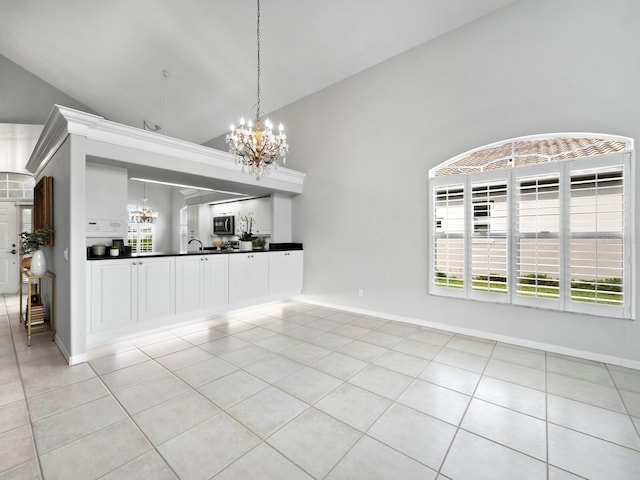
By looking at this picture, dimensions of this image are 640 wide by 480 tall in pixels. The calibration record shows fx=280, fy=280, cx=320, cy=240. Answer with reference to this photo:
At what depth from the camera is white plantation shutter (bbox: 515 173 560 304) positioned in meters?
3.19

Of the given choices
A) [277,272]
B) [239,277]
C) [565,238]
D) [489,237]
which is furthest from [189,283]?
[565,238]

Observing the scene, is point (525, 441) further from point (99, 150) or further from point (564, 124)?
point (99, 150)

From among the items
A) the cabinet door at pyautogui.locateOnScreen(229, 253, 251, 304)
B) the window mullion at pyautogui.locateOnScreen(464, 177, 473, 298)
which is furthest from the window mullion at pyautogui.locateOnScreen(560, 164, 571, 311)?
the cabinet door at pyautogui.locateOnScreen(229, 253, 251, 304)

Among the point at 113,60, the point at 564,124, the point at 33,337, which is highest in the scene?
the point at 113,60

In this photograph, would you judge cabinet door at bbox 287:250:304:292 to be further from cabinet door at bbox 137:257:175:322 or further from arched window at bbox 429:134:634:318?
arched window at bbox 429:134:634:318

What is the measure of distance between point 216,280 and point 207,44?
394 centimetres

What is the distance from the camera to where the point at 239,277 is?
4672mm

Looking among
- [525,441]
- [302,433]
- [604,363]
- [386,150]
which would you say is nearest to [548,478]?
[525,441]

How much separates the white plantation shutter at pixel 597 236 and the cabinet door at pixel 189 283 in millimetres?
4658

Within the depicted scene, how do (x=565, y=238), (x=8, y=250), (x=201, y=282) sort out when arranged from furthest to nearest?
(x=8, y=250)
(x=201, y=282)
(x=565, y=238)

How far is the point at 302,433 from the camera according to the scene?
1.84 metres

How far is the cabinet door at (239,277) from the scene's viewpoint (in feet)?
15.0

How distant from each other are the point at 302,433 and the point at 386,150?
156 inches

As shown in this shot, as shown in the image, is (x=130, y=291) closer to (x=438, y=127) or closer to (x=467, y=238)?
(x=467, y=238)
